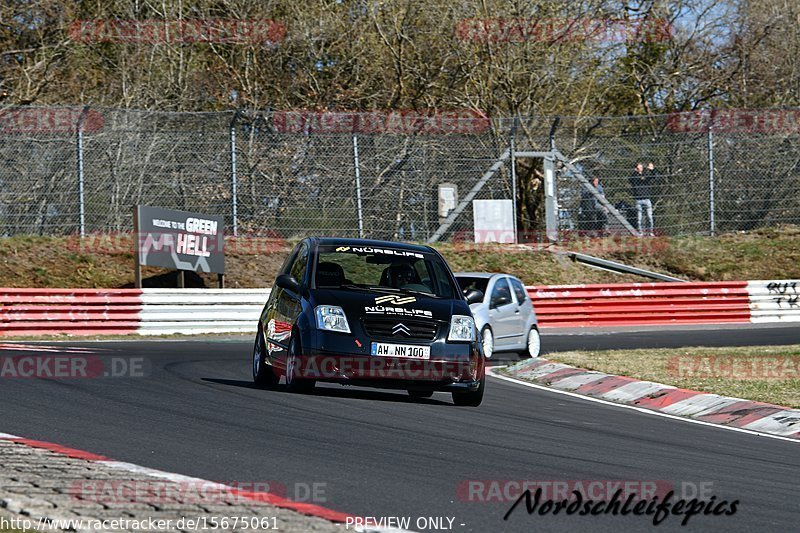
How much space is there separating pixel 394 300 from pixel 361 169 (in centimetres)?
1526

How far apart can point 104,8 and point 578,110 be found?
1310cm

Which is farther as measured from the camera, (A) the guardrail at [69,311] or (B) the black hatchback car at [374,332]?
(A) the guardrail at [69,311]

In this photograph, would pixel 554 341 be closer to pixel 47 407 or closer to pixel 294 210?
pixel 294 210

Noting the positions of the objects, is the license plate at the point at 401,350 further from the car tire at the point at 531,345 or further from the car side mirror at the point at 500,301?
the car tire at the point at 531,345

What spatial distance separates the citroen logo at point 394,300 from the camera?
36.6 feet

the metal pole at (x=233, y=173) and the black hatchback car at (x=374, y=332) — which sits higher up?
the metal pole at (x=233, y=173)

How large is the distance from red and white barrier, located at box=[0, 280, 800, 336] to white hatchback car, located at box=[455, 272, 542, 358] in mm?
5925

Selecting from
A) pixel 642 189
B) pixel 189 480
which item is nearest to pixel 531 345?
pixel 642 189

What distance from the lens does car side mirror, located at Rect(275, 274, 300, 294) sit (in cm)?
1146

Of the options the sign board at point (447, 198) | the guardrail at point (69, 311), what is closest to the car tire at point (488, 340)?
the guardrail at point (69, 311)

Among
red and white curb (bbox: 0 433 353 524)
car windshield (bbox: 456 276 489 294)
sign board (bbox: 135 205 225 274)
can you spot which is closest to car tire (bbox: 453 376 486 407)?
red and white curb (bbox: 0 433 353 524)

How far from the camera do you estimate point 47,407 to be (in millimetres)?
9664

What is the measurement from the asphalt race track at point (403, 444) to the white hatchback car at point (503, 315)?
4.30m

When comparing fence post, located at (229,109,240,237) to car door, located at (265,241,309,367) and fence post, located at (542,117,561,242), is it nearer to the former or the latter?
fence post, located at (542,117,561,242)
